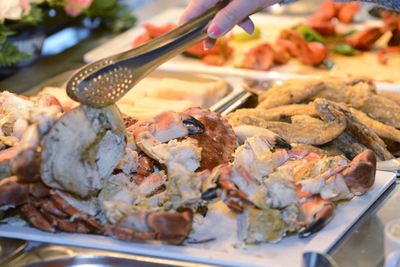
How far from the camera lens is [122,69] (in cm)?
163

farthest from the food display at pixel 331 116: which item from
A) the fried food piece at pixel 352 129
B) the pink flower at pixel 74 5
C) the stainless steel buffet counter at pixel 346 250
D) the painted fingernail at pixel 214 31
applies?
the pink flower at pixel 74 5

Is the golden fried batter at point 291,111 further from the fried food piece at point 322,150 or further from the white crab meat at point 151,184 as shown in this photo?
the white crab meat at point 151,184

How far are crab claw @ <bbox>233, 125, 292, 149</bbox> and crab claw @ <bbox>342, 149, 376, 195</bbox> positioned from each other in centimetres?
24

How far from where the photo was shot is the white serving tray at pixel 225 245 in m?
1.51

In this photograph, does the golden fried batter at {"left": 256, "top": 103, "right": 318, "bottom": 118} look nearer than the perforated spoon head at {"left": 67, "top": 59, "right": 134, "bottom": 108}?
No

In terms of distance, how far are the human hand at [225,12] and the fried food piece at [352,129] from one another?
316 millimetres

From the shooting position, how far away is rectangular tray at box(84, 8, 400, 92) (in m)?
2.84

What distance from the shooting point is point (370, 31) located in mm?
3148

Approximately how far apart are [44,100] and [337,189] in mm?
731

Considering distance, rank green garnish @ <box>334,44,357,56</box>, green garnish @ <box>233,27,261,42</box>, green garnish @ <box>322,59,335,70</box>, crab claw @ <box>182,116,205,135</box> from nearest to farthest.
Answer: crab claw @ <box>182,116,205,135</box>, green garnish @ <box>322,59,335,70</box>, green garnish @ <box>334,44,357,56</box>, green garnish @ <box>233,27,261,42</box>

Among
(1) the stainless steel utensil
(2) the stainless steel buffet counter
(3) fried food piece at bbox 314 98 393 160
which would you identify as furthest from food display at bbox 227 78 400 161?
(1) the stainless steel utensil

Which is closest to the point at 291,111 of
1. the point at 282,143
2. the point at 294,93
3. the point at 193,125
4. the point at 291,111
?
the point at 291,111

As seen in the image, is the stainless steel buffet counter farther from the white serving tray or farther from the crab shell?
the crab shell

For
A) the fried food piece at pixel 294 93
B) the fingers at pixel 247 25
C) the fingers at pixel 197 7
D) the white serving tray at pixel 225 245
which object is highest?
the fingers at pixel 197 7
